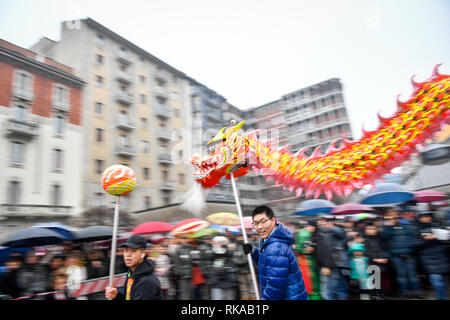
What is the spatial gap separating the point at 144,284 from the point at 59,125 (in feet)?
32.5

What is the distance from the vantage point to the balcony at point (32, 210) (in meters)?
9.20

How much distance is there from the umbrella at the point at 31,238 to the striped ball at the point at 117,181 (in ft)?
9.94

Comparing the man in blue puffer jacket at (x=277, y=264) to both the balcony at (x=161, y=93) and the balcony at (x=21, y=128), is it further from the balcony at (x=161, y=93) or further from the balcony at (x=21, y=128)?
the balcony at (x=161, y=93)

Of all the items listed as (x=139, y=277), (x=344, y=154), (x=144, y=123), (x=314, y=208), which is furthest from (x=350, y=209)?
(x=144, y=123)

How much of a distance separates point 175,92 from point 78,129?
646 cm

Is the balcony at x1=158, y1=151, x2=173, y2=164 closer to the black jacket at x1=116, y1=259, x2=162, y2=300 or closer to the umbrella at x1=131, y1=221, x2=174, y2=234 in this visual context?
the umbrella at x1=131, y1=221, x2=174, y2=234

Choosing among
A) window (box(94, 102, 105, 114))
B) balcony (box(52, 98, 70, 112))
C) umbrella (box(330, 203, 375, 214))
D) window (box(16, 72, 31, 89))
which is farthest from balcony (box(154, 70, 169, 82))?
umbrella (box(330, 203, 375, 214))

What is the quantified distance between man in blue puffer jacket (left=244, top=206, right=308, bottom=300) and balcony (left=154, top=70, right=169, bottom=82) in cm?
1417

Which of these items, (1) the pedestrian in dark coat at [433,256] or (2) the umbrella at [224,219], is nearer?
(1) the pedestrian in dark coat at [433,256]

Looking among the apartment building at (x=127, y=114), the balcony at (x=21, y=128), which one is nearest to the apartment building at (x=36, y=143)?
the balcony at (x=21, y=128)

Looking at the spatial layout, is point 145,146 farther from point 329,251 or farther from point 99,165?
point 329,251

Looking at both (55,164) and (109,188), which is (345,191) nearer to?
(109,188)

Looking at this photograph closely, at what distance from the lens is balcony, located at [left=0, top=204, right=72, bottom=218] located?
9203 millimetres

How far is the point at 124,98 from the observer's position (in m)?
11.9
